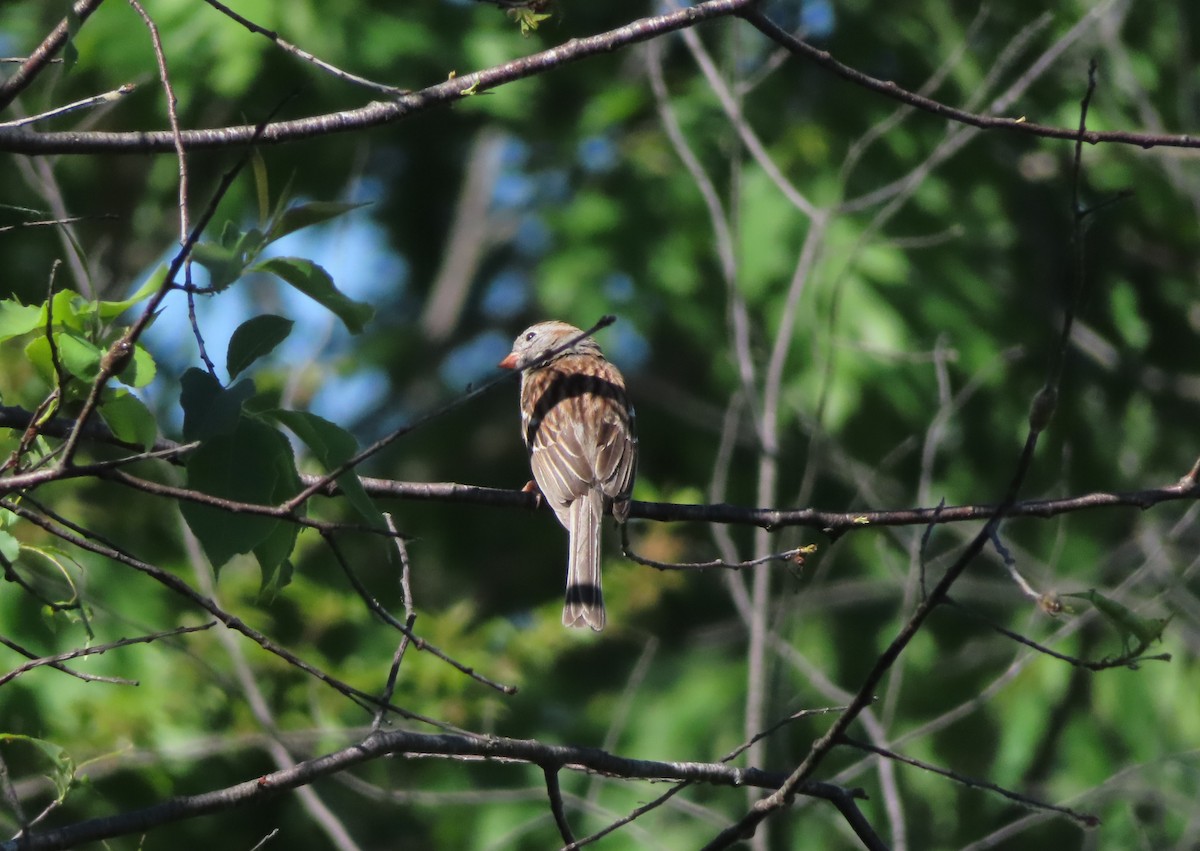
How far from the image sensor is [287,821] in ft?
25.3

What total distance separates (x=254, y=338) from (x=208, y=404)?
0.18 m

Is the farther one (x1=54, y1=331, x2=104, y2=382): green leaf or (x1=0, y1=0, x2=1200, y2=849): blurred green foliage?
(x1=0, y1=0, x2=1200, y2=849): blurred green foliage

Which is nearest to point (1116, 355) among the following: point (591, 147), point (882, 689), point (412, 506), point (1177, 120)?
point (1177, 120)

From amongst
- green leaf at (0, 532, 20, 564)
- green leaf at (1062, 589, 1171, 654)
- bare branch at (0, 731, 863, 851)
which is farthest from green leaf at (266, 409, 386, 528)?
green leaf at (1062, 589, 1171, 654)

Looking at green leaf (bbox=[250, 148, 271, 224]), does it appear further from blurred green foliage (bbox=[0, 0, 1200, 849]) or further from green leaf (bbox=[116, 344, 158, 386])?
blurred green foliage (bbox=[0, 0, 1200, 849])

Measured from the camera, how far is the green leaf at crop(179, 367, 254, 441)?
2.04 meters

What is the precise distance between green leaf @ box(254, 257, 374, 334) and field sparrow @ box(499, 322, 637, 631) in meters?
2.14

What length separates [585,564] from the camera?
4883 mm

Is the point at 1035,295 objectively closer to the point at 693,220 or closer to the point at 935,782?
the point at 693,220

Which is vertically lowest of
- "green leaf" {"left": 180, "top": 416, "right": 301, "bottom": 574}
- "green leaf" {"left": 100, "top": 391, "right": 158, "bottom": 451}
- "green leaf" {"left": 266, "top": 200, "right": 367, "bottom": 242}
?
"green leaf" {"left": 180, "top": 416, "right": 301, "bottom": 574}

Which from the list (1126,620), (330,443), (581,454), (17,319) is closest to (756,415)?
(581,454)

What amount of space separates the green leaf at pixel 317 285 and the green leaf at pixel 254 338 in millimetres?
71

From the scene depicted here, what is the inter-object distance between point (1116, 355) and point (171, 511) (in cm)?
515

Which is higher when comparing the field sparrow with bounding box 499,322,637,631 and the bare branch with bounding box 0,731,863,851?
the field sparrow with bounding box 499,322,637,631
